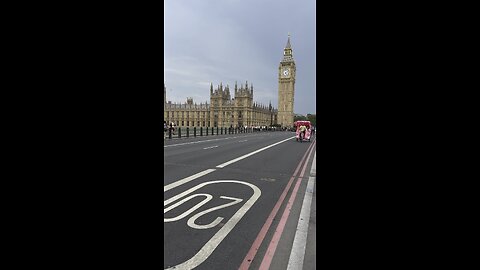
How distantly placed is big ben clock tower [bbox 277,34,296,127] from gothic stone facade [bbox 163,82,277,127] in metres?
10.8

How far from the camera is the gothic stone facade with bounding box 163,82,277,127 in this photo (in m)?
88.0

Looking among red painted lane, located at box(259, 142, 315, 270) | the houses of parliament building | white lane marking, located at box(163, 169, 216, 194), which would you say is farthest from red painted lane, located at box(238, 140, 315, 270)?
the houses of parliament building

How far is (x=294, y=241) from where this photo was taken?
363cm

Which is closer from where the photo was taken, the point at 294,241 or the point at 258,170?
the point at 294,241

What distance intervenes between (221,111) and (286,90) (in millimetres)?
30049

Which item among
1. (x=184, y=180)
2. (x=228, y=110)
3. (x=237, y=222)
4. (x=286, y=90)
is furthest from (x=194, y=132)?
(x=286, y=90)

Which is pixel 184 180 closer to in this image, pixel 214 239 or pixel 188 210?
pixel 188 210

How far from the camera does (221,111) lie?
90.2 metres
